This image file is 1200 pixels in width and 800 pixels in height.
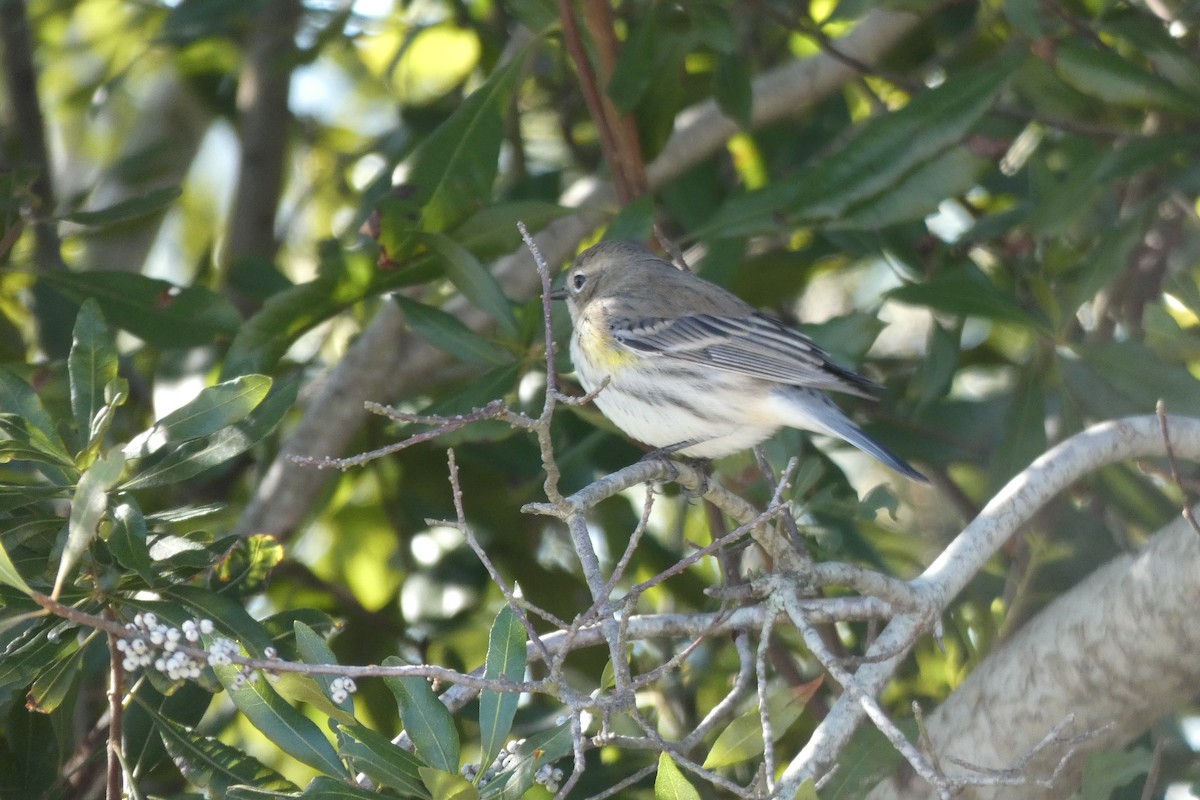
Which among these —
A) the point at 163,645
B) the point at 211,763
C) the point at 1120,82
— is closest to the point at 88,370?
the point at 163,645

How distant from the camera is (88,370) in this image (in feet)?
8.91

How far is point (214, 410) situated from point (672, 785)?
1.16 m

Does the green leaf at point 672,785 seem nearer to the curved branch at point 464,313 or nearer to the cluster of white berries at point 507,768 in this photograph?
the cluster of white berries at point 507,768

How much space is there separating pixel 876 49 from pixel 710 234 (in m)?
1.36

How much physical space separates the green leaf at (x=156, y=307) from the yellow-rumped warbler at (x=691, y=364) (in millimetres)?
1006

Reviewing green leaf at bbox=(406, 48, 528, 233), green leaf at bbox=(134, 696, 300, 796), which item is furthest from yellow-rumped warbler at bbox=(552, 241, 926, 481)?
green leaf at bbox=(134, 696, 300, 796)

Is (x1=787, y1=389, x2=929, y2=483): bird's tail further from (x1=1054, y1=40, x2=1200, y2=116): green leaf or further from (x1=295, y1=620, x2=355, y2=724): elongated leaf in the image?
(x1=295, y1=620, x2=355, y2=724): elongated leaf

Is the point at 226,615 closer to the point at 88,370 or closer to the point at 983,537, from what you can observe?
the point at 88,370

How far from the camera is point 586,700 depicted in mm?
2088

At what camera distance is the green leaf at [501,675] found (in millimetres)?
2297

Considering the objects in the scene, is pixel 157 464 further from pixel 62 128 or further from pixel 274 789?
pixel 62 128

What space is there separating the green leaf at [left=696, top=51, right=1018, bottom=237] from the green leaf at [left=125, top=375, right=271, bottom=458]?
1.58 meters

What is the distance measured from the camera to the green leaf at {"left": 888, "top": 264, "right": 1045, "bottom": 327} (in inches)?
143

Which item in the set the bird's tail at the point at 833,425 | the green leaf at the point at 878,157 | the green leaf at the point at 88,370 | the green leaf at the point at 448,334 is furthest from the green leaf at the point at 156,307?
the bird's tail at the point at 833,425
